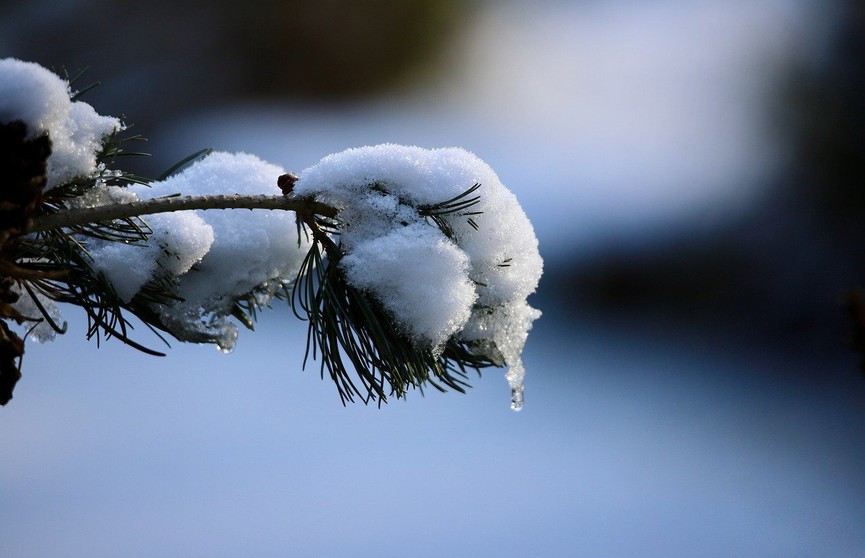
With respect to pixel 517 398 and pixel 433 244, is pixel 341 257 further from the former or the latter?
pixel 517 398

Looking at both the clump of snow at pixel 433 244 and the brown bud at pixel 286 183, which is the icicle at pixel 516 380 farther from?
the brown bud at pixel 286 183

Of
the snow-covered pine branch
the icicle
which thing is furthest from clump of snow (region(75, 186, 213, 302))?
the icicle

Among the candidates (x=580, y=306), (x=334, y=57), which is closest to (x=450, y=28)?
(x=334, y=57)

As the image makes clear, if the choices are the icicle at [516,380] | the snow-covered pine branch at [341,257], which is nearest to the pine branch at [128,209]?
the snow-covered pine branch at [341,257]

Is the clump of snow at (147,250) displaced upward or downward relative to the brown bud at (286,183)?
downward

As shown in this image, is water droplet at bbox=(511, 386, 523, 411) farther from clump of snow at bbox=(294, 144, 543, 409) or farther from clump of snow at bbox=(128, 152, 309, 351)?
clump of snow at bbox=(128, 152, 309, 351)

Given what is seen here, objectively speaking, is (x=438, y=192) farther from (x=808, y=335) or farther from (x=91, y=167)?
(x=808, y=335)

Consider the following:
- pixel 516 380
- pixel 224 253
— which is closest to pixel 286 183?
pixel 224 253
